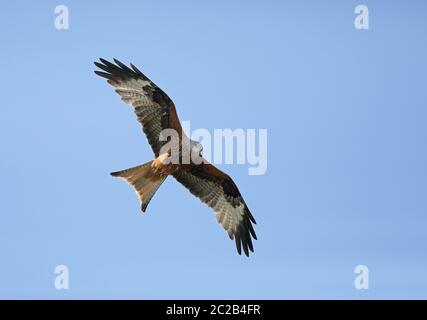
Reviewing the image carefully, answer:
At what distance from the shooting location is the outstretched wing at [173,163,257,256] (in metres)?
12.3

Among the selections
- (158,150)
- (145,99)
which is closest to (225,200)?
(158,150)

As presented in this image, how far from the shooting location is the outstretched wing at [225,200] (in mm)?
12273

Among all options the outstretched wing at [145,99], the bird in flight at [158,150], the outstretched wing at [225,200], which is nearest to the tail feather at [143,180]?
the bird in flight at [158,150]

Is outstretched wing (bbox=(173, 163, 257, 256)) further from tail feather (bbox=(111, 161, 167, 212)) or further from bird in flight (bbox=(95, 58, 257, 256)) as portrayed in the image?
tail feather (bbox=(111, 161, 167, 212))

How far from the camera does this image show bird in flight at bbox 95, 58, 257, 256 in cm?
1139

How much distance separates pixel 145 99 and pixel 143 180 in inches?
51.0

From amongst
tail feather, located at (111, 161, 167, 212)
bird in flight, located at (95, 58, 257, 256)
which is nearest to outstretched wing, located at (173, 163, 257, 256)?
bird in flight, located at (95, 58, 257, 256)

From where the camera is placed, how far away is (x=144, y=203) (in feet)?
37.3

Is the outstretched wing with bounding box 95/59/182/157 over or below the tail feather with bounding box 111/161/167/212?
over

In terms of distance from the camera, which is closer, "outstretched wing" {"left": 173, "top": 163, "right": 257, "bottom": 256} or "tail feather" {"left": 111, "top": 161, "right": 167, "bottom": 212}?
"tail feather" {"left": 111, "top": 161, "right": 167, "bottom": 212}

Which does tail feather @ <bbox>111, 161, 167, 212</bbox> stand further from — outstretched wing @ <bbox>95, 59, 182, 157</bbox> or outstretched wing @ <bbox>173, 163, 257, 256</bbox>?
outstretched wing @ <bbox>173, 163, 257, 256</bbox>

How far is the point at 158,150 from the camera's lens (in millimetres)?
11469
